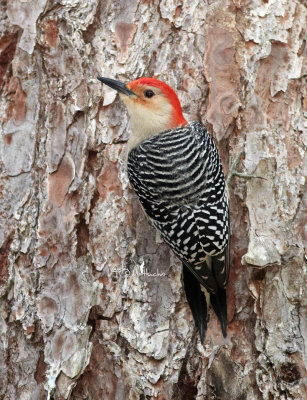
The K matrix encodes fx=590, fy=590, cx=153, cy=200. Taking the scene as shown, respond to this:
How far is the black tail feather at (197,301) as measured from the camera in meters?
3.31

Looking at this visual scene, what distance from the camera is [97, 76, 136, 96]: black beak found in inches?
136

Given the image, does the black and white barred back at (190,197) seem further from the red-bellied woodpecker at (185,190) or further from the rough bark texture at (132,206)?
the rough bark texture at (132,206)

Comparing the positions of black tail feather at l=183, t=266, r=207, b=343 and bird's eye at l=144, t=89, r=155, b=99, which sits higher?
bird's eye at l=144, t=89, r=155, b=99

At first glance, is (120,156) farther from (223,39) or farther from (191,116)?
(223,39)

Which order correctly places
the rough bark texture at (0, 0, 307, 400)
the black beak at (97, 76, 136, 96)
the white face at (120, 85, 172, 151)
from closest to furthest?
1. the rough bark texture at (0, 0, 307, 400)
2. the black beak at (97, 76, 136, 96)
3. the white face at (120, 85, 172, 151)

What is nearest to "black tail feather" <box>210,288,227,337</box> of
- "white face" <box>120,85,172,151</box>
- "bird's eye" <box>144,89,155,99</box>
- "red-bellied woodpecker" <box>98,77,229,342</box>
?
"red-bellied woodpecker" <box>98,77,229,342</box>

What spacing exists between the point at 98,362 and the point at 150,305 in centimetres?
43

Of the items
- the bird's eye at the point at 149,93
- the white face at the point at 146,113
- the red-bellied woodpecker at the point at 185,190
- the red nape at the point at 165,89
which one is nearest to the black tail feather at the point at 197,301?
the red-bellied woodpecker at the point at 185,190

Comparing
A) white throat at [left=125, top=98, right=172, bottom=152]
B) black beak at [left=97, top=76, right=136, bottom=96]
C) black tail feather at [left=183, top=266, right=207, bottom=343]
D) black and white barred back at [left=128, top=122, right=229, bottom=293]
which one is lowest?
black tail feather at [left=183, top=266, right=207, bottom=343]

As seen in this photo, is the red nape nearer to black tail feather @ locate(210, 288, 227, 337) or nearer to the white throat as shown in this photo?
the white throat

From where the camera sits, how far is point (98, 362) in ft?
10.9

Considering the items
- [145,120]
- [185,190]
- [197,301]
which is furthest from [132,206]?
[197,301]

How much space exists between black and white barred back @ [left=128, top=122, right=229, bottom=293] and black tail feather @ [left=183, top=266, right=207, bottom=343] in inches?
3.7

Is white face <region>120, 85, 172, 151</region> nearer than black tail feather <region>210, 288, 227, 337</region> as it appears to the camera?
No
